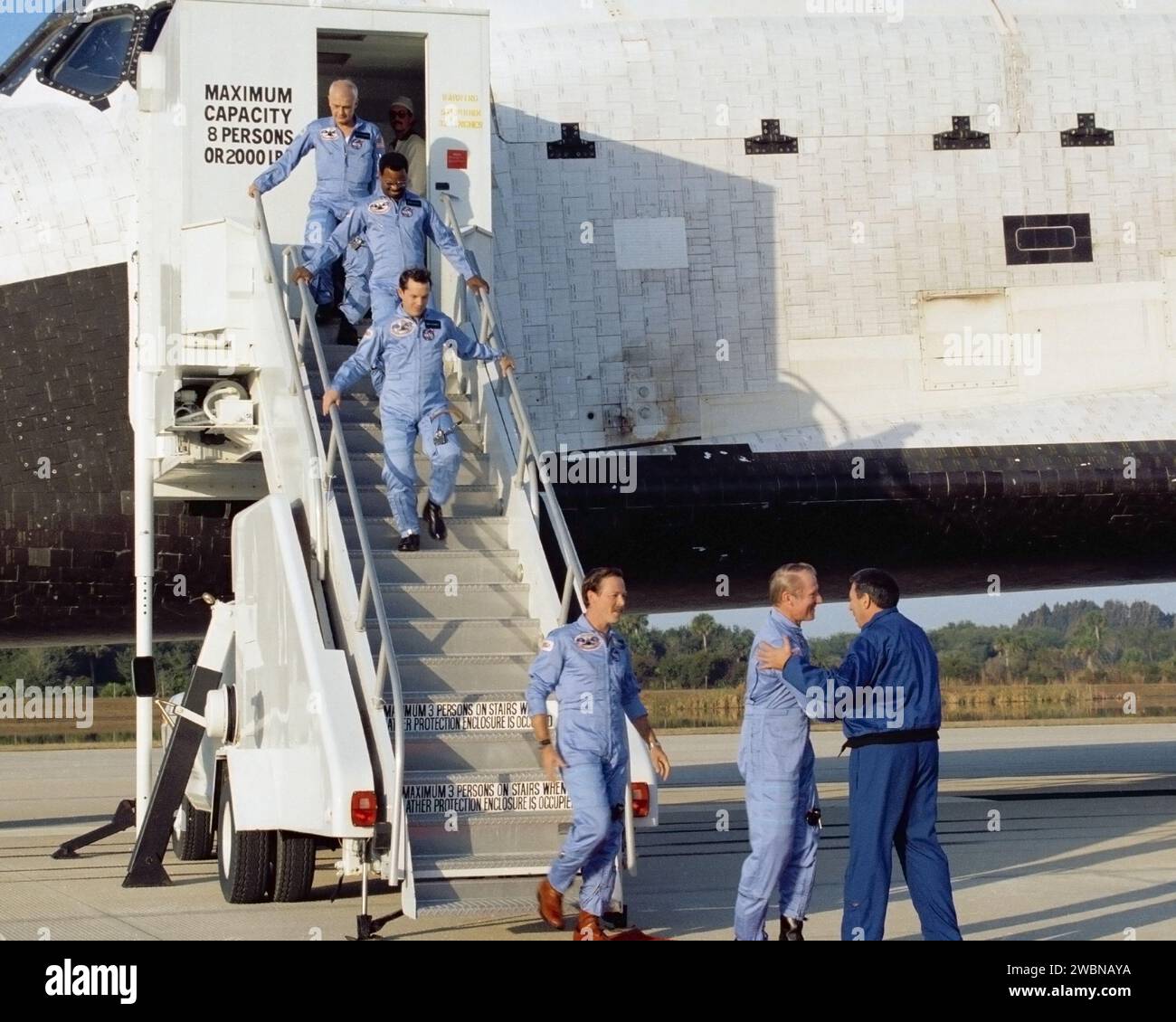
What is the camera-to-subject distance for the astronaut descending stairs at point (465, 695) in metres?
6.53

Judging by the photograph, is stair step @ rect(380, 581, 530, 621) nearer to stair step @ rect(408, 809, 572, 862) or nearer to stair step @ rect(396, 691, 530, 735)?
stair step @ rect(396, 691, 530, 735)

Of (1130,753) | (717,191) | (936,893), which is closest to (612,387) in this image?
(717,191)

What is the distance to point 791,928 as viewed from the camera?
6285 mm

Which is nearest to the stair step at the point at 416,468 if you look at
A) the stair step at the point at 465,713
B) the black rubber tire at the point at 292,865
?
the stair step at the point at 465,713

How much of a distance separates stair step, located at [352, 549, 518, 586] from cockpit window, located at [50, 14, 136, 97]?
4.34 metres

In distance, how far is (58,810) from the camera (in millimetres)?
17609

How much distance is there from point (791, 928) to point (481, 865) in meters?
1.28

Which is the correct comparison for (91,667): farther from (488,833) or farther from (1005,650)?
(488,833)

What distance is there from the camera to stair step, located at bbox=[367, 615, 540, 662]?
24.2ft

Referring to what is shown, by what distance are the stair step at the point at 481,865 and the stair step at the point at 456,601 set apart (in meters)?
1.33

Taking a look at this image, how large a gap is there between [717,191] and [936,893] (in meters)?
6.22

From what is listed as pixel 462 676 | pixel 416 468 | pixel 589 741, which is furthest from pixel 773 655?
pixel 416 468
